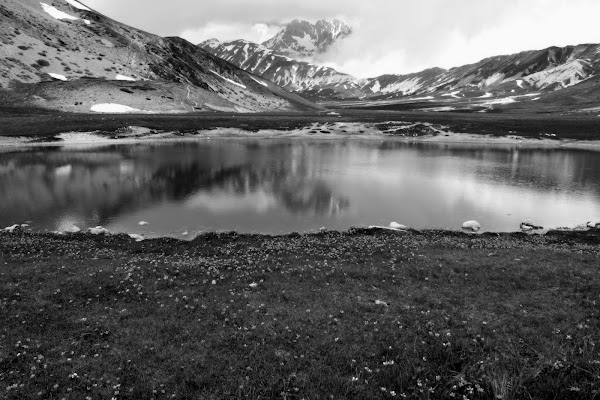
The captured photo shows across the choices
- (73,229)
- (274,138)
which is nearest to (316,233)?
(73,229)

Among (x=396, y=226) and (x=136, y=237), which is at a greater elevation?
(x=396, y=226)

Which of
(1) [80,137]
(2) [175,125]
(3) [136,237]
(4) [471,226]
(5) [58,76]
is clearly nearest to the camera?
(3) [136,237]

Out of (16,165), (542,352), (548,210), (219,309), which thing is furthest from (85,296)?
(16,165)

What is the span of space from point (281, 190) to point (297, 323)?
110 ft

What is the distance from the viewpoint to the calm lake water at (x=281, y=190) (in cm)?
3584

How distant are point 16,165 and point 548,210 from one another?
238 ft

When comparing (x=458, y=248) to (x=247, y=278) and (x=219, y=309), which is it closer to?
(x=247, y=278)

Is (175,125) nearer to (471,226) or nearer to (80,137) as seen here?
(80,137)

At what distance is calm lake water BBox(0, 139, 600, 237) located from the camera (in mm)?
35844

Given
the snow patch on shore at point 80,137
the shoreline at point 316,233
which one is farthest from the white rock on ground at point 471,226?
the snow patch on shore at point 80,137

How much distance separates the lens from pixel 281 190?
4778 centimetres

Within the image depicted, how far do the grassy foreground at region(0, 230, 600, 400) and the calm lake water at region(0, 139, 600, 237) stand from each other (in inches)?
445

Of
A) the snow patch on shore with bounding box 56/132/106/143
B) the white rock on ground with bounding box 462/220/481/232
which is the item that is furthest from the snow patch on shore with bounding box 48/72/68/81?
the white rock on ground with bounding box 462/220/481/232

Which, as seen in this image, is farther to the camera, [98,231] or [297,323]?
[98,231]
